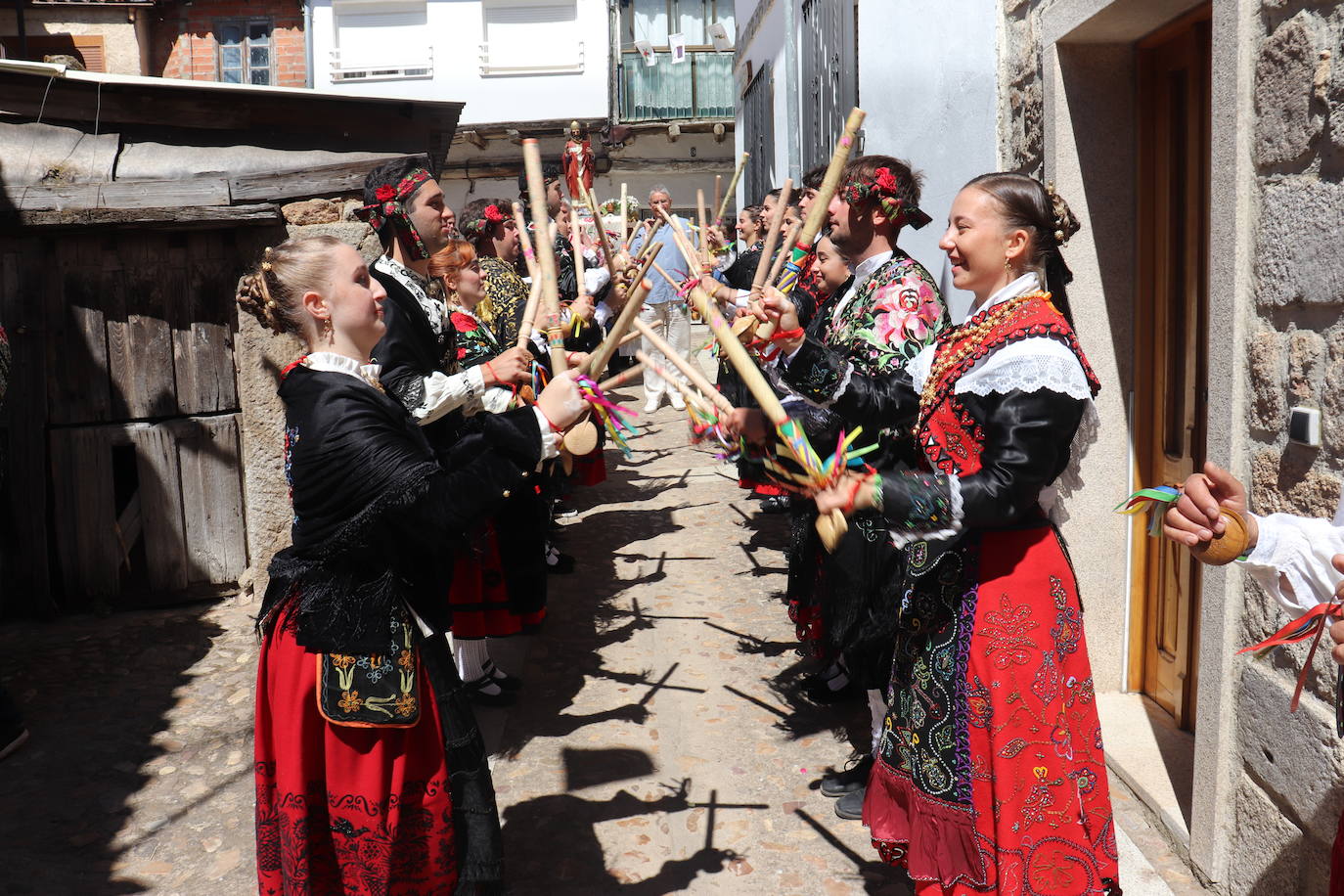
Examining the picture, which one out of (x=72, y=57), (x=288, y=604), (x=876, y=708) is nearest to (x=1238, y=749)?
(x=876, y=708)

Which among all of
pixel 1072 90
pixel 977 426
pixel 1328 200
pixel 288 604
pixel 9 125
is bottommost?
pixel 288 604

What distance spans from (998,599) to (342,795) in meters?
1.52

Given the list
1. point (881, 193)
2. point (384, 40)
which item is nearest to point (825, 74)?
point (881, 193)

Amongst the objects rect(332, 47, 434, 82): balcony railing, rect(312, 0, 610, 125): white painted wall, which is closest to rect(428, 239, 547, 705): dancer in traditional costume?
rect(312, 0, 610, 125): white painted wall

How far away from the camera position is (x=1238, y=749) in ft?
8.99

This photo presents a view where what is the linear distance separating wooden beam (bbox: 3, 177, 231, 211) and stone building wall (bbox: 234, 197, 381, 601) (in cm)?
39

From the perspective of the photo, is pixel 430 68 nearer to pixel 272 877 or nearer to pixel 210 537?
pixel 210 537

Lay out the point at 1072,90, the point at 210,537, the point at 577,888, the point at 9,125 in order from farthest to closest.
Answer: the point at 210,537 < the point at 9,125 < the point at 1072,90 < the point at 577,888

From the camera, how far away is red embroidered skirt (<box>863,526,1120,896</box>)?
2.22 metres

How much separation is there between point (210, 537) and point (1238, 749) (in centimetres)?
518

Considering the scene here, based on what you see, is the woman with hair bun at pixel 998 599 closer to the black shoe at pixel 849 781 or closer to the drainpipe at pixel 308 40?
the black shoe at pixel 849 781

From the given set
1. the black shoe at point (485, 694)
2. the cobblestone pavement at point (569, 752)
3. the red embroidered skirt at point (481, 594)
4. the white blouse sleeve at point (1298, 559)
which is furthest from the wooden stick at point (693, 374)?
the black shoe at point (485, 694)

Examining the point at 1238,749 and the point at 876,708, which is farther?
the point at 876,708

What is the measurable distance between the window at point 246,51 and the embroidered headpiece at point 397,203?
757 inches
